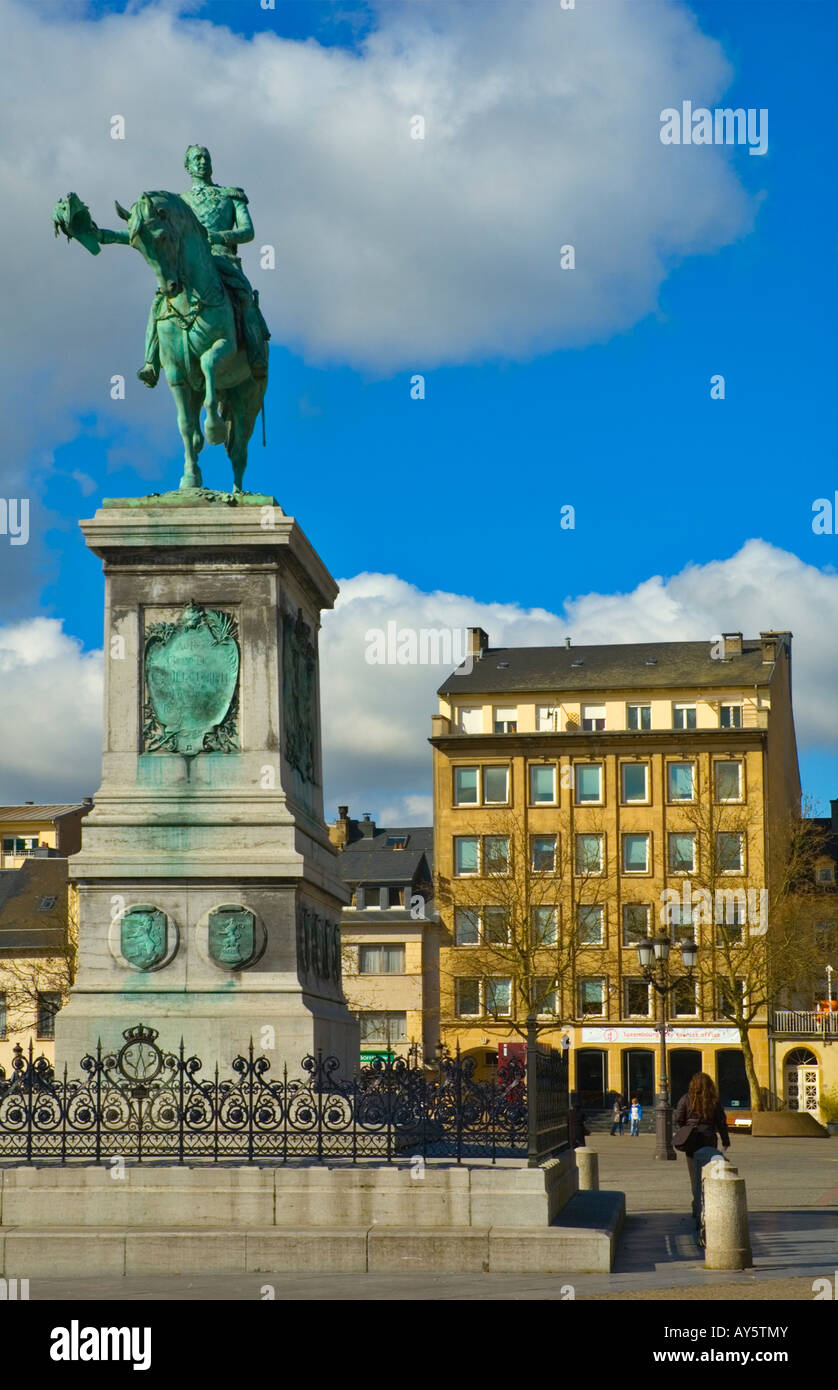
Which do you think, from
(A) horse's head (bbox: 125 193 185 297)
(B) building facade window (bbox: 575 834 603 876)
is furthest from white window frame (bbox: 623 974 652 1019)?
(A) horse's head (bbox: 125 193 185 297)

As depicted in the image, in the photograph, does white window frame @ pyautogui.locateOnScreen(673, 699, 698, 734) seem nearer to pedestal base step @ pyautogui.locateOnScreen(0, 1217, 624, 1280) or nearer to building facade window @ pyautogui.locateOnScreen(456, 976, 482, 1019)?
building facade window @ pyautogui.locateOnScreen(456, 976, 482, 1019)

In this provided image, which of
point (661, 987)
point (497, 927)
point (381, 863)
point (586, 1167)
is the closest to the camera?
point (586, 1167)

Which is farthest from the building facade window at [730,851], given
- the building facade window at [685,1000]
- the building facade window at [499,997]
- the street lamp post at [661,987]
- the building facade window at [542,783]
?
the street lamp post at [661,987]

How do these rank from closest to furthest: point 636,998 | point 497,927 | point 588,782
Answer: point 497,927, point 636,998, point 588,782

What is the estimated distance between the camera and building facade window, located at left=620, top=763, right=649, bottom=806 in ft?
265

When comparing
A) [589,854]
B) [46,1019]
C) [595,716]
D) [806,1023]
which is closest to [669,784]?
[589,854]

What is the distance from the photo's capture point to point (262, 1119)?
14.9 metres

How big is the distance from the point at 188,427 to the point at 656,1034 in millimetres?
58831

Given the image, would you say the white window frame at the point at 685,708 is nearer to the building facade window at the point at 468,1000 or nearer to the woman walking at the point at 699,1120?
the building facade window at the point at 468,1000

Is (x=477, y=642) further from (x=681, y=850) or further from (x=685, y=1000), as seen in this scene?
(x=685, y=1000)

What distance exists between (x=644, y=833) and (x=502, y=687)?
29.8ft

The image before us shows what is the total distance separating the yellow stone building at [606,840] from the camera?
245ft
